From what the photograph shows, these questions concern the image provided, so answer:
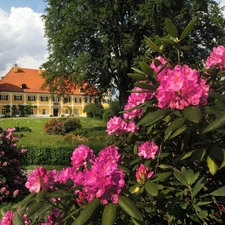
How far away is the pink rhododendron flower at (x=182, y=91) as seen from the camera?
4.03ft

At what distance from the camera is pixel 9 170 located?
6164 millimetres

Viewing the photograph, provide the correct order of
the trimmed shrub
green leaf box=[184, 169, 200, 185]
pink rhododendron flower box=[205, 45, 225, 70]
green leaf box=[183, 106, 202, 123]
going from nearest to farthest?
green leaf box=[183, 106, 202, 123] → green leaf box=[184, 169, 200, 185] → pink rhododendron flower box=[205, 45, 225, 70] → the trimmed shrub

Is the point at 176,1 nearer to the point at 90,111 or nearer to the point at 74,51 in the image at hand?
the point at 74,51

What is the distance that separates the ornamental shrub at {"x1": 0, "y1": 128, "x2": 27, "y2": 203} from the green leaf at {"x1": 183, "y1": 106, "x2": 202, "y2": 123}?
5262 millimetres

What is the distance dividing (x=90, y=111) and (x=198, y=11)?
97.0 feet

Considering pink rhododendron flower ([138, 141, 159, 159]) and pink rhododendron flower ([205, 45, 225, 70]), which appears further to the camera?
pink rhododendron flower ([138, 141, 159, 159])

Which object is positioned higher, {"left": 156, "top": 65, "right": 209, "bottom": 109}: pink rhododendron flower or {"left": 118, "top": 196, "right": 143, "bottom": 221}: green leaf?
{"left": 156, "top": 65, "right": 209, "bottom": 109}: pink rhododendron flower

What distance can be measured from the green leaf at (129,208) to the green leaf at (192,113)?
1.22 feet

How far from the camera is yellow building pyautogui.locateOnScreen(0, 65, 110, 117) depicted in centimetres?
5488

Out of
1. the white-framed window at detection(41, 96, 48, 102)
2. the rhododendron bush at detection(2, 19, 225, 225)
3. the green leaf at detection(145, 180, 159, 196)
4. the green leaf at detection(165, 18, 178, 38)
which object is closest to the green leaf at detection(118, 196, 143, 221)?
the rhododendron bush at detection(2, 19, 225, 225)

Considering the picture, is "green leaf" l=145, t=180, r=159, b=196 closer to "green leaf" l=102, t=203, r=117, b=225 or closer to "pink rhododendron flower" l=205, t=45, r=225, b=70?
"green leaf" l=102, t=203, r=117, b=225

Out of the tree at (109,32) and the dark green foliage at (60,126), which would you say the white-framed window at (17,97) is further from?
the tree at (109,32)

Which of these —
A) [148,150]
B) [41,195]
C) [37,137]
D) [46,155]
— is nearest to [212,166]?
[148,150]

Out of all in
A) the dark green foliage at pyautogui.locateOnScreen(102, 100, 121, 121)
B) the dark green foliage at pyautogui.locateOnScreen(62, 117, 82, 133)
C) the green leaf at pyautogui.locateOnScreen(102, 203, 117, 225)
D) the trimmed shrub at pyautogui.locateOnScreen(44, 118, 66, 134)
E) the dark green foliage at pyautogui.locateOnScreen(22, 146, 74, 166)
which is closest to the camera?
the green leaf at pyautogui.locateOnScreen(102, 203, 117, 225)
